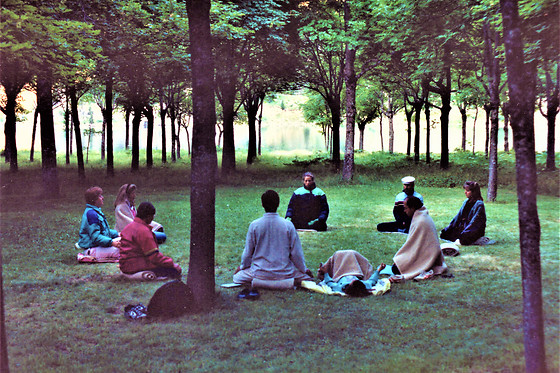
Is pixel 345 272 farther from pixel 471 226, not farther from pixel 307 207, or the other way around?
pixel 307 207

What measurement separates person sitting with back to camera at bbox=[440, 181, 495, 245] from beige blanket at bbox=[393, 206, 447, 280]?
2.62 meters

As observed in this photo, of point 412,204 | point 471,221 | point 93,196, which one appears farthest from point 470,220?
point 93,196

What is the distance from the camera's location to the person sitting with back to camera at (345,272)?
7129 millimetres

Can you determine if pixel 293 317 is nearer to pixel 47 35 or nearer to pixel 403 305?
pixel 403 305

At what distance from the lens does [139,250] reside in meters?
7.59

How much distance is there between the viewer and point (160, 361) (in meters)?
4.68

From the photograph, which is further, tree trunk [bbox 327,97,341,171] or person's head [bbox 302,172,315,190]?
tree trunk [bbox 327,97,341,171]

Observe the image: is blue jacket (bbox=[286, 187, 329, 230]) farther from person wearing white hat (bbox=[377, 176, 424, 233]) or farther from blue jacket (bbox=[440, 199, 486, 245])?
blue jacket (bbox=[440, 199, 486, 245])

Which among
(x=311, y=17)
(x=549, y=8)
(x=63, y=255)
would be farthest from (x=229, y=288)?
(x=311, y=17)

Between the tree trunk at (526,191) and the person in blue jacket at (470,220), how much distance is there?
21.4 feet

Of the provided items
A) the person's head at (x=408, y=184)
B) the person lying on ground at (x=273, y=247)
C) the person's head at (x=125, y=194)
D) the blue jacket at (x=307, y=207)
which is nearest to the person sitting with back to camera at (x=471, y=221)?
the person's head at (x=408, y=184)

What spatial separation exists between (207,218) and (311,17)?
22053mm

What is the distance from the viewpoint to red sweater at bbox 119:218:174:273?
7336 millimetres

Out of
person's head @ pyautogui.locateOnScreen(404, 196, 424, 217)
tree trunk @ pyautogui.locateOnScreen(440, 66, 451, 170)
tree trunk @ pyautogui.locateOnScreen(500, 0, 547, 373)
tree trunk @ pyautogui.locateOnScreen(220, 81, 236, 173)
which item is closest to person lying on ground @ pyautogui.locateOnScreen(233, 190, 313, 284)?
person's head @ pyautogui.locateOnScreen(404, 196, 424, 217)
